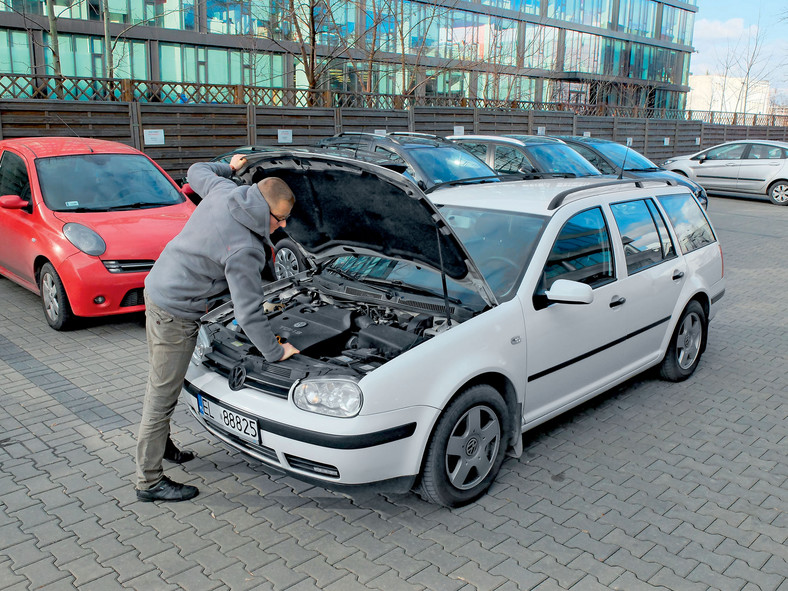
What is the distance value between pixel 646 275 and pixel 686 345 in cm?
108

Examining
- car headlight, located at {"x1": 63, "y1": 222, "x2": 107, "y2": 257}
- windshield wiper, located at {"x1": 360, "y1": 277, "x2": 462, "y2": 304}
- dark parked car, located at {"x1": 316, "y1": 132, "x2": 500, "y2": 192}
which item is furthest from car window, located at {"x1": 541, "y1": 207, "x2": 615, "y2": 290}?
dark parked car, located at {"x1": 316, "y1": 132, "x2": 500, "y2": 192}

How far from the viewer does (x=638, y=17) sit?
52406 millimetres

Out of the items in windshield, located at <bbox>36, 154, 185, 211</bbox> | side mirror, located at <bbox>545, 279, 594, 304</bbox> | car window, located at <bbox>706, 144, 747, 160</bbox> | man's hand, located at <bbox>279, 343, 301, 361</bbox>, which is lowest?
man's hand, located at <bbox>279, 343, 301, 361</bbox>

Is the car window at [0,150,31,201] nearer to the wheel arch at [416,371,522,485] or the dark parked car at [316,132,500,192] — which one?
the dark parked car at [316,132,500,192]

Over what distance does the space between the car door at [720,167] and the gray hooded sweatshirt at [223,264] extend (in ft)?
61.6

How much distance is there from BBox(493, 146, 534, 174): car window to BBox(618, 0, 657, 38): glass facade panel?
44006 mm

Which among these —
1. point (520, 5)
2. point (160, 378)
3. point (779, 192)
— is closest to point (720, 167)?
point (779, 192)

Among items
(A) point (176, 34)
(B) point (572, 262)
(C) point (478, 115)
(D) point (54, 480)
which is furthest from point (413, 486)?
(A) point (176, 34)

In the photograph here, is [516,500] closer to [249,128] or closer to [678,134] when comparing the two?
[249,128]

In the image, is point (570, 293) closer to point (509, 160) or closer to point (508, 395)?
point (508, 395)

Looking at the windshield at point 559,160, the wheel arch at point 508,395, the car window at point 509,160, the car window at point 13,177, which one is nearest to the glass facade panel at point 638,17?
the windshield at point 559,160

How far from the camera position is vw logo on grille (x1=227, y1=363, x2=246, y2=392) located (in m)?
3.77

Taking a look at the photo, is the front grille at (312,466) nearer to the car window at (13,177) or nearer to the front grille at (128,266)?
the front grille at (128,266)

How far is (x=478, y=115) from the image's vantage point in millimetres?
19953
